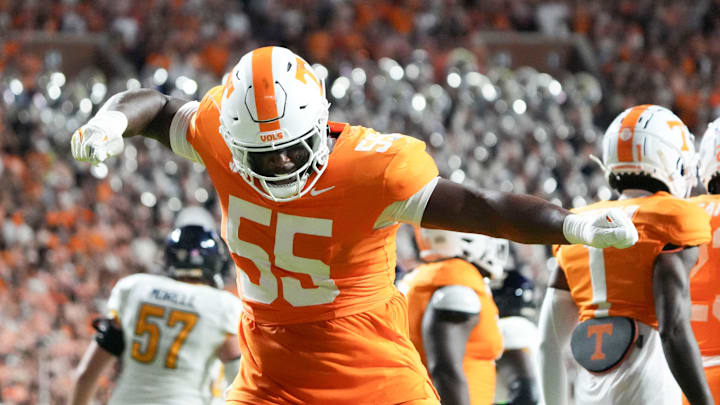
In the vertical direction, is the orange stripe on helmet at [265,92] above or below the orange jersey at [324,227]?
above

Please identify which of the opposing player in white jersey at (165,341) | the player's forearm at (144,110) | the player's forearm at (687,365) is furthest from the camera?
the opposing player in white jersey at (165,341)

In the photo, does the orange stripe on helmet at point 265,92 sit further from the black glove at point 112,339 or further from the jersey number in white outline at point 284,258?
the black glove at point 112,339

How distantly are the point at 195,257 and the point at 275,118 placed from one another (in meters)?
2.30

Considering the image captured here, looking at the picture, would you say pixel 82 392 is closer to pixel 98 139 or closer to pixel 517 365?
pixel 517 365

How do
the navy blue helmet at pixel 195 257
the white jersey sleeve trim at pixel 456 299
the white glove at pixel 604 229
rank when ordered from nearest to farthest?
the white glove at pixel 604 229, the white jersey sleeve trim at pixel 456 299, the navy blue helmet at pixel 195 257

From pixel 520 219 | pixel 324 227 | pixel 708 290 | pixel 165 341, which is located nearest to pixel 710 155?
pixel 708 290

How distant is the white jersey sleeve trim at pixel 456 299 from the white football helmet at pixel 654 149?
0.71 metres

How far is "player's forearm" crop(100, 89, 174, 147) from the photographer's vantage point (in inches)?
123

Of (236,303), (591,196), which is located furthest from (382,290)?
(591,196)

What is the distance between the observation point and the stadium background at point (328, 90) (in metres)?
11.9

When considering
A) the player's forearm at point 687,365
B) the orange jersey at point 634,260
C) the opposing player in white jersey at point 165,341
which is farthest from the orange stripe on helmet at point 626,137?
the opposing player in white jersey at point 165,341

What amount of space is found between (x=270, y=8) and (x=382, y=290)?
15.0 metres

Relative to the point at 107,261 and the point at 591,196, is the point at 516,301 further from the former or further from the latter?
the point at 591,196

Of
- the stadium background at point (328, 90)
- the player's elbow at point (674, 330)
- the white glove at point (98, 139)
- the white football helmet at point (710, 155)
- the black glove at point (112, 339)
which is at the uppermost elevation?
the stadium background at point (328, 90)
